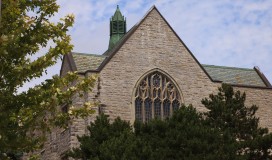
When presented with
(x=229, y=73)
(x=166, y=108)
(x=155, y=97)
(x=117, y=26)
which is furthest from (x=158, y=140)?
(x=117, y=26)

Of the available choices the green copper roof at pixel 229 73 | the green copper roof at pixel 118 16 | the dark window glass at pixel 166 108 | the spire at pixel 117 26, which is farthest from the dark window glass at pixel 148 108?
the green copper roof at pixel 118 16

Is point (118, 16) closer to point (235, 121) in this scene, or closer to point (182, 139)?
point (235, 121)

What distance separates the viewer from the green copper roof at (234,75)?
42531mm

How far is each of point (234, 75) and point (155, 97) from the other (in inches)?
356

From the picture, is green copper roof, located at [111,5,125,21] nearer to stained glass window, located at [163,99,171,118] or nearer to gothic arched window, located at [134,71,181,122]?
gothic arched window, located at [134,71,181,122]

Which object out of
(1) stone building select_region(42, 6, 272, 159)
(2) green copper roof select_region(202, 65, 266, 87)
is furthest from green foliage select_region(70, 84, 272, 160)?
(2) green copper roof select_region(202, 65, 266, 87)

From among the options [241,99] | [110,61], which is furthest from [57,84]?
[110,61]

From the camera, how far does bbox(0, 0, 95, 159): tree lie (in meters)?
16.0

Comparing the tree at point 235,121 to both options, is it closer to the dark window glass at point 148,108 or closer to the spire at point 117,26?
the dark window glass at point 148,108

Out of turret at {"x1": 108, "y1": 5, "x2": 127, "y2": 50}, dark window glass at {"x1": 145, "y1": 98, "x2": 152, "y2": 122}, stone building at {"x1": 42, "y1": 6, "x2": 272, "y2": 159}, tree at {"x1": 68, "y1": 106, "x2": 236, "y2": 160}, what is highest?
turret at {"x1": 108, "y1": 5, "x2": 127, "y2": 50}

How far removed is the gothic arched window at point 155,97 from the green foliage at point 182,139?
20.9ft

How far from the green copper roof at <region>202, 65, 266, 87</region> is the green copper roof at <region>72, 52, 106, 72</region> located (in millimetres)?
8642

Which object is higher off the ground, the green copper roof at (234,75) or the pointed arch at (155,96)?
the green copper roof at (234,75)

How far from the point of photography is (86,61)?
38.0 meters
